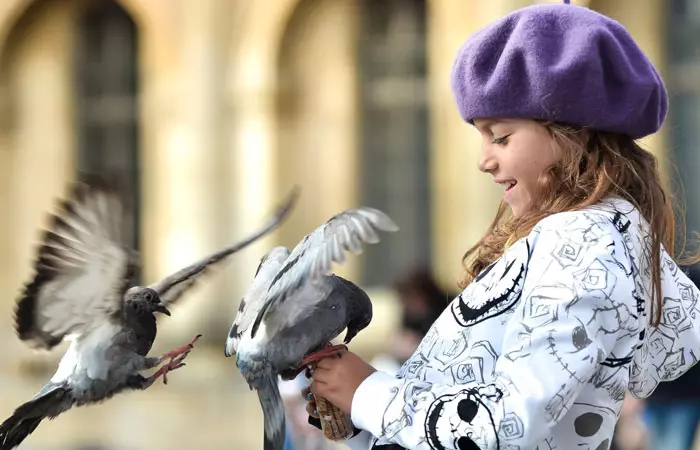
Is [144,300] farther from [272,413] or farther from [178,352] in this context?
[272,413]

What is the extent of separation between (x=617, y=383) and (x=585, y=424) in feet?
0.26

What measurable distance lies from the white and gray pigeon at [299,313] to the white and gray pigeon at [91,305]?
216mm

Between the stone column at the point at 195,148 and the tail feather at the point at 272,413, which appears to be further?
the stone column at the point at 195,148

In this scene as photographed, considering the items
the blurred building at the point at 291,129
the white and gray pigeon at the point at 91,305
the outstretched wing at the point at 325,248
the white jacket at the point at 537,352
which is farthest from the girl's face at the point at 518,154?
the blurred building at the point at 291,129

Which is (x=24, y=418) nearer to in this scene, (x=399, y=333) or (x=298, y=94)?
(x=399, y=333)

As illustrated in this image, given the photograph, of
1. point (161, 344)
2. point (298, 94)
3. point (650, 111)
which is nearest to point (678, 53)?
point (298, 94)

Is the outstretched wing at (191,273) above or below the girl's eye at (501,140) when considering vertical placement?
below

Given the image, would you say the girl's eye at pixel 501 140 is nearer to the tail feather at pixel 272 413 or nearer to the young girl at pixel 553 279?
the young girl at pixel 553 279

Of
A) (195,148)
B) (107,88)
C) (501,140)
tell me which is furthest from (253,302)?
(107,88)

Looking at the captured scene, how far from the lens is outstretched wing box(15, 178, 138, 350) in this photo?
1.99 meters

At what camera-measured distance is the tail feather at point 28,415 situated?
1.87 meters

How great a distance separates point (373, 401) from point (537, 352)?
0.28 metres

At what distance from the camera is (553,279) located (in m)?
1.62

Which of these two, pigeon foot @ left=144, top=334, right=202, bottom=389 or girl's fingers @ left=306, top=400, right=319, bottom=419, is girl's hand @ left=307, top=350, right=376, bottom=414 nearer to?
girl's fingers @ left=306, top=400, right=319, bottom=419
